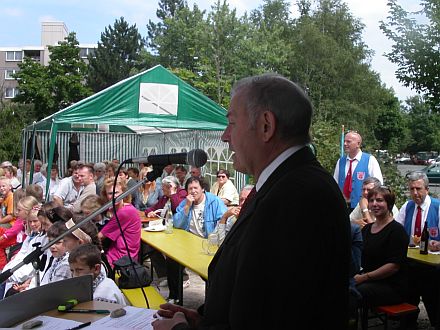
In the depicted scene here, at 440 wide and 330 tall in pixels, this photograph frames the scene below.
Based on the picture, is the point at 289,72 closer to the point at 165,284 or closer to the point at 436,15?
the point at 436,15

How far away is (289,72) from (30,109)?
58.7ft

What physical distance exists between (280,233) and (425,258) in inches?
152

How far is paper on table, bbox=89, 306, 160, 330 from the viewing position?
2080 mm

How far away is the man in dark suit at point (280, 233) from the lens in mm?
1241

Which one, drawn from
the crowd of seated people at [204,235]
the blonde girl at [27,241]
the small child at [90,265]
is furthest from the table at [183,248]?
the blonde girl at [27,241]

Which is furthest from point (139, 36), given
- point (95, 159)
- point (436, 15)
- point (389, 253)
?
point (389, 253)

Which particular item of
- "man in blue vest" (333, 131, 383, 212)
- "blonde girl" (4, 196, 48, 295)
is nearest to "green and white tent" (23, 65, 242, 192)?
"blonde girl" (4, 196, 48, 295)

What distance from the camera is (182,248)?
5027 mm

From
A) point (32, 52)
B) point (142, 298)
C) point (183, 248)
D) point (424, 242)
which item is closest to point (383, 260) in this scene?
point (424, 242)

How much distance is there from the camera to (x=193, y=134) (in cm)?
1270

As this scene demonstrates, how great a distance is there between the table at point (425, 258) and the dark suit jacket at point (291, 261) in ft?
11.3

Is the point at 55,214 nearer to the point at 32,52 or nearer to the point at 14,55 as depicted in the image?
the point at 32,52

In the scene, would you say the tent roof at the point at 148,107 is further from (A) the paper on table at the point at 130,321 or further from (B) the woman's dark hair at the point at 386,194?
(A) the paper on table at the point at 130,321

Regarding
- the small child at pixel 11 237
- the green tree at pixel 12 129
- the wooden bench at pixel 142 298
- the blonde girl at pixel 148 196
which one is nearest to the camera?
the wooden bench at pixel 142 298
